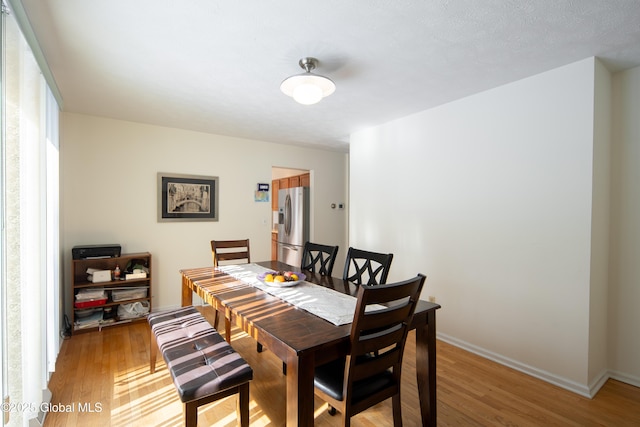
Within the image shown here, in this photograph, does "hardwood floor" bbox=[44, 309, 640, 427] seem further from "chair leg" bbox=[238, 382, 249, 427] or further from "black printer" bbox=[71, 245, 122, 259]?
"black printer" bbox=[71, 245, 122, 259]

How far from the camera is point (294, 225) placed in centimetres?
505

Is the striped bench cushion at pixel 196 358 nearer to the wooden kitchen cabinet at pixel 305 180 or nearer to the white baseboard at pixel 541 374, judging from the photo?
the white baseboard at pixel 541 374

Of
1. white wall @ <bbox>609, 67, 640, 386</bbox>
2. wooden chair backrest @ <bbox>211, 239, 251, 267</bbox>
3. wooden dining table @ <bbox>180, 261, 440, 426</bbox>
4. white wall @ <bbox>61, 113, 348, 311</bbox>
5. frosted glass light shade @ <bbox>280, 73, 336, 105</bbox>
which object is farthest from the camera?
white wall @ <bbox>61, 113, 348, 311</bbox>

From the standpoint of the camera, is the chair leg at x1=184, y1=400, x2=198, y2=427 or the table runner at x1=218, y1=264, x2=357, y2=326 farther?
the table runner at x1=218, y1=264, x2=357, y2=326

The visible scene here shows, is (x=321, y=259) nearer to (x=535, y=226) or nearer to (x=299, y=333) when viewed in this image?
(x=299, y=333)

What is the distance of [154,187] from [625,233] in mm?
4571

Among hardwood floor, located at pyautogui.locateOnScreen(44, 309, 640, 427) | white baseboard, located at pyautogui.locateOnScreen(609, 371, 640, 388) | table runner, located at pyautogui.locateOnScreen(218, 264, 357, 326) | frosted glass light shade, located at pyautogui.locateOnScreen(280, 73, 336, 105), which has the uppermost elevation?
frosted glass light shade, located at pyautogui.locateOnScreen(280, 73, 336, 105)

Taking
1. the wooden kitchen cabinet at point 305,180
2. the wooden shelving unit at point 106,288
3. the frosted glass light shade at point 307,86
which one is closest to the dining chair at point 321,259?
the frosted glass light shade at point 307,86

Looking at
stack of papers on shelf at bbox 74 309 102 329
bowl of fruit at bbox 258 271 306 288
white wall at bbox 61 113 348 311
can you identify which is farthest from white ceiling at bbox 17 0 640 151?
stack of papers on shelf at bbox 74 309 102 329

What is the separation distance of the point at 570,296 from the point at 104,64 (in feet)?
12.3

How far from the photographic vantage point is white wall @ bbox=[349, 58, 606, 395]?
7.07 ft


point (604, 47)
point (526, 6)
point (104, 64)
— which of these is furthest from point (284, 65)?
point (604, 47)

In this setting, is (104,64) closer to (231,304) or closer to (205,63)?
(205,63)

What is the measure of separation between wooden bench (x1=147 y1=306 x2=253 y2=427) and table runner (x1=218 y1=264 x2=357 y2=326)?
420 mm
